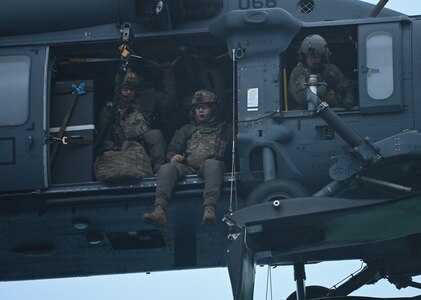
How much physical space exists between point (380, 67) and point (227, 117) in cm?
195

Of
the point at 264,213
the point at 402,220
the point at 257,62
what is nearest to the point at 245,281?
the point at 264,213

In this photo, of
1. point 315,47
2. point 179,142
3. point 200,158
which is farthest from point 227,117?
point 315,47

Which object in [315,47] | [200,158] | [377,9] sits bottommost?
[200,158]

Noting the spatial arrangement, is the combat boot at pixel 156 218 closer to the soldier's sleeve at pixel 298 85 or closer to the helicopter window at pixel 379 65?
the soldier's sleeve at pixel 298 85

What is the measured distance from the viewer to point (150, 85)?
16.6 meters

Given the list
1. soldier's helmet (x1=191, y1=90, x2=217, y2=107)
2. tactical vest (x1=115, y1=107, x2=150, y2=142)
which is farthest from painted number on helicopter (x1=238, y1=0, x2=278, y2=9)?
tactical vest (x1=115, y1=107, x2=150, y2=142)

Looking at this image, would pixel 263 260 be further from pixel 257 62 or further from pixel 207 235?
pixel 257 62

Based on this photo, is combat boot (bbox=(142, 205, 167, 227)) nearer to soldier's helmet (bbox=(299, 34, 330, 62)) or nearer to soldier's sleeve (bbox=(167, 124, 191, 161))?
soldier's sleeve (bbox=(167, 124, 191, 161))

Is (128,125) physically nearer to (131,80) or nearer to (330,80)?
(131,80)

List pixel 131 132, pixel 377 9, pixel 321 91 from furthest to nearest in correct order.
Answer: pixel 131 132, pixel 377 9, pixel 321 91

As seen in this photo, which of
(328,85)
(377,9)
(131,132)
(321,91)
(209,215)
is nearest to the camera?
(209,215)

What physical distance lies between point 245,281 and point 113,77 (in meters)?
3.75

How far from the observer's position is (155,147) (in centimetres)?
1580

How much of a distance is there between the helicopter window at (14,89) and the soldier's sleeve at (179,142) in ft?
5.50
